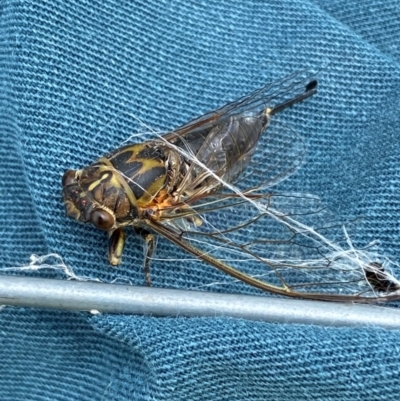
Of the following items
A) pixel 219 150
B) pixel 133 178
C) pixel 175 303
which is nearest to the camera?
pixel 175 303

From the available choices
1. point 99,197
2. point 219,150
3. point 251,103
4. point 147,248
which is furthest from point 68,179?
point 251,103

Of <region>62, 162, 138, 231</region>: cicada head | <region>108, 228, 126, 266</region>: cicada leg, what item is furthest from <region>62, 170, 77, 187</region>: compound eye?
<region>108, 228, 126, 266</region>: cicada leg

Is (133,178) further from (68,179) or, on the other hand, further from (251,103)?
(251,103)

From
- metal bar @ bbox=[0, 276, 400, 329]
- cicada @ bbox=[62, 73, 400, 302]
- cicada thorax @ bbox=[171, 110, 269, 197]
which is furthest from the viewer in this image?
cicada thorax @ bbox=[171, 110, 269, 197]

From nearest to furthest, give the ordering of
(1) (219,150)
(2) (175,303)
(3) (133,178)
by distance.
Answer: (2) (175,303)
(3) (133,178)
(1) (219,150)

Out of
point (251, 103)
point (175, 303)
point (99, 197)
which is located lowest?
point (175, 303)

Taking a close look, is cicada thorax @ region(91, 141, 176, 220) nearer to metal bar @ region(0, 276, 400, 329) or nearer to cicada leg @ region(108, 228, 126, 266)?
cicada leg @ region(108, 228, 126, 266)
